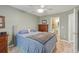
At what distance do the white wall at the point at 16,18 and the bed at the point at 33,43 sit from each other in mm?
170

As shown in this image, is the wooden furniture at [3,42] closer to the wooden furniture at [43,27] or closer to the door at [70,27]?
the wooden furniture at [43,27]

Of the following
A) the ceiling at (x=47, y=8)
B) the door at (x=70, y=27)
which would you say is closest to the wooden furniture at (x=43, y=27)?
the ceiling at (x=47, y=8)

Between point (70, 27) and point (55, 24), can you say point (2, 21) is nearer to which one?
point (55, 24)

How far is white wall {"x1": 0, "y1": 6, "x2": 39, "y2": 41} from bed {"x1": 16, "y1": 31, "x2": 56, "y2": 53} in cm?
17

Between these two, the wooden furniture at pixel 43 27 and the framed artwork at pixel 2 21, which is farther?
the wooden furniture at pixel 43 27

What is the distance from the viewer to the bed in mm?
1748

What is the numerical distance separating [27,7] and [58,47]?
0.87 meters

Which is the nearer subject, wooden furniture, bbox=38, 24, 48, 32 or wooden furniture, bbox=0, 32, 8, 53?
wooden furniture, bbox=0, 32, 8, 53

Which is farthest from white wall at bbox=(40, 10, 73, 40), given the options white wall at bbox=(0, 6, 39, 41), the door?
white wall at bbox=(0, 6, 39, 41)

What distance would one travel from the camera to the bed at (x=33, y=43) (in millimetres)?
1748

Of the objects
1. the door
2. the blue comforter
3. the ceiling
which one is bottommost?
the blue comforter

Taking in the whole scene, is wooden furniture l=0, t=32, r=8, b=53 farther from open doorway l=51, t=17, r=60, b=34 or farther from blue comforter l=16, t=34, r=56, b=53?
open doorway l=51, t=17, r=60, b=34

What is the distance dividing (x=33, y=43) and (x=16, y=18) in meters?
0.52
